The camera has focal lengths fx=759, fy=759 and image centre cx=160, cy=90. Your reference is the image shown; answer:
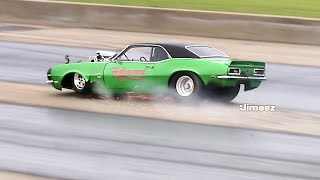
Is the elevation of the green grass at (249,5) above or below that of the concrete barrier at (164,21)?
above

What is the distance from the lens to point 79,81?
47.0ft

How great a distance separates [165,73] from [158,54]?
1.71ft

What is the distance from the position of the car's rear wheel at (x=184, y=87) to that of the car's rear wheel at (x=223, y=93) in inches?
10.5

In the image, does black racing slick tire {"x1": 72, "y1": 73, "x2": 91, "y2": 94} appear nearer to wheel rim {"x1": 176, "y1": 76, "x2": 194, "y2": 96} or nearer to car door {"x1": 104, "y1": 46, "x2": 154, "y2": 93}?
car door {"x1": 104, "y1": 46, "x2": 154, "y2": 93}

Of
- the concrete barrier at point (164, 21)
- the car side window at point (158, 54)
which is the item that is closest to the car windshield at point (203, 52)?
the car side window at point (158, 54)

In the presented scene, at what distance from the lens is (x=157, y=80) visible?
13.3 metres

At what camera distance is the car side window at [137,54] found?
13.7 m

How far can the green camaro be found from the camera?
1278 cm

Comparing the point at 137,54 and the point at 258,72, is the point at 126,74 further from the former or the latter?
the point at 258,72

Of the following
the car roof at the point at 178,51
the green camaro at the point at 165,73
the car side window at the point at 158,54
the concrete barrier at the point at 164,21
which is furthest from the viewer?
the concrete barrier at the point at 164,21

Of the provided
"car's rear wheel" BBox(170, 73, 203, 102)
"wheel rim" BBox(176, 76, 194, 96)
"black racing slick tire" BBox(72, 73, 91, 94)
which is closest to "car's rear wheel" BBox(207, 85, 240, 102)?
"car's rear wheel" BBox(170, 73, 203, 102)

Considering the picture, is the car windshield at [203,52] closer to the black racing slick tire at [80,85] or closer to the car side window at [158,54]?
the car side window at [158,54]

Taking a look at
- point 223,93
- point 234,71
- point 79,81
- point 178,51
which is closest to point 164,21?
point 79,81

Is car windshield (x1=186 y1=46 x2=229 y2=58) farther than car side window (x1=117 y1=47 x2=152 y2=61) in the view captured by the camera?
No
